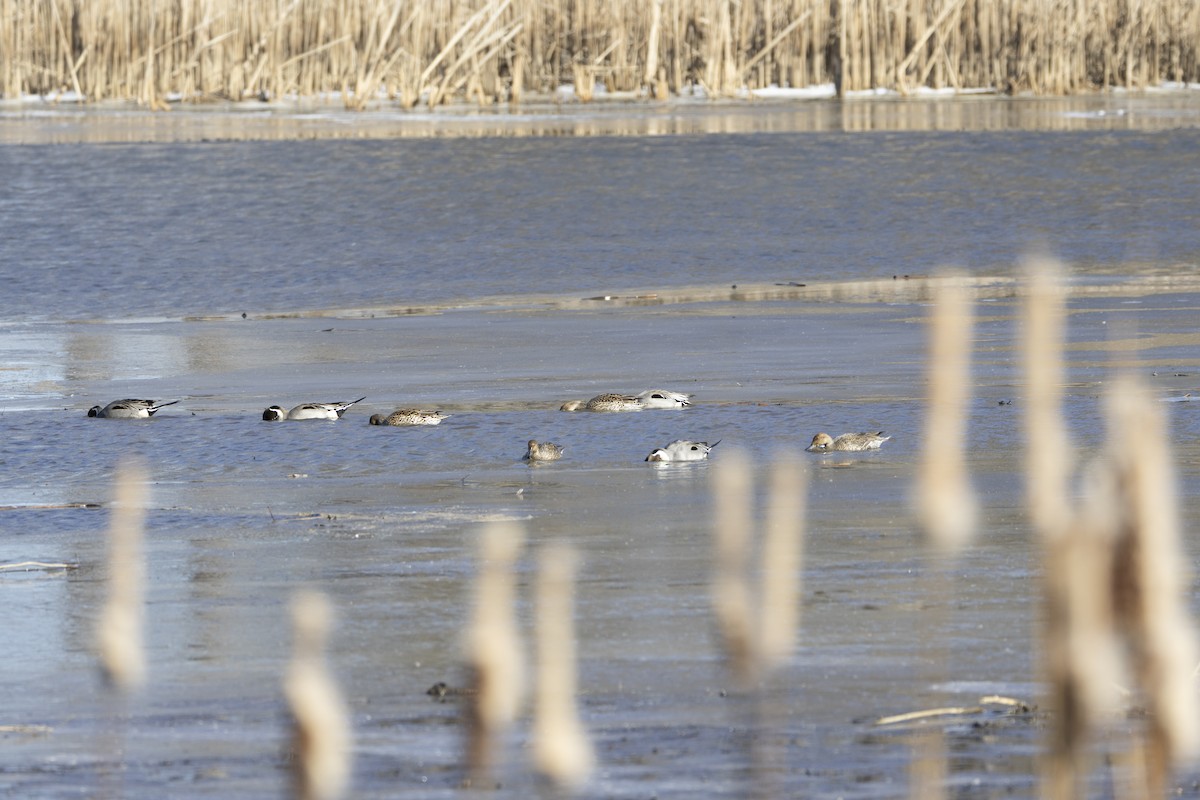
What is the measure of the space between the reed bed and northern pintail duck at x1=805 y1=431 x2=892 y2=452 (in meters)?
20.9

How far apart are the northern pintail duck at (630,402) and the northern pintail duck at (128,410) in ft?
6.25

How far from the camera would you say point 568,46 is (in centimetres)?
3061

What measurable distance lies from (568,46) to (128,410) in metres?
21.8

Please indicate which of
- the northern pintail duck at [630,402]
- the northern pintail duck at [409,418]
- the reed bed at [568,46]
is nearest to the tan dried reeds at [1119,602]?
the northern pintail duck at [409,418]

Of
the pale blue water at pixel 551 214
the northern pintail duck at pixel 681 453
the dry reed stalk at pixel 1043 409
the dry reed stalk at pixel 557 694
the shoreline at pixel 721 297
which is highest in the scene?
the dry reed stalk at pixel 1043 409

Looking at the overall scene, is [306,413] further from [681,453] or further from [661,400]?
[681,453]

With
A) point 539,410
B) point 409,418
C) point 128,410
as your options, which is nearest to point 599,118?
point 539,410

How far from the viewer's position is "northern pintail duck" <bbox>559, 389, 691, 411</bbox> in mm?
9375

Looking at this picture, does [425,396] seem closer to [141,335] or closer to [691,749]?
[141,335]

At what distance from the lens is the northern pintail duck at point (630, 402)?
30.8 feet

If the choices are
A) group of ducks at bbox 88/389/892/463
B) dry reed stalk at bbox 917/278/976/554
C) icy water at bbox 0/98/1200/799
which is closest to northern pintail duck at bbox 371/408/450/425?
group of ducks at bbox 88/389/892/463

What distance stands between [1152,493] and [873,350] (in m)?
10.1

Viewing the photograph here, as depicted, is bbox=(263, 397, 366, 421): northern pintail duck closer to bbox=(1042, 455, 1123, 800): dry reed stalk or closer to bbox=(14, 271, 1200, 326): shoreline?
bbox=(14, 271, 1200, 326): shoreline

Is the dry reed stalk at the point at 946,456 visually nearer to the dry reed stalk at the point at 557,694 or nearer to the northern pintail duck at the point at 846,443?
the dry reed stalk at the point at 557,694
